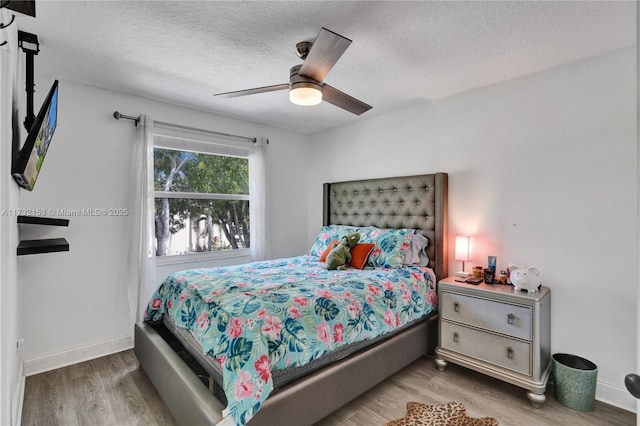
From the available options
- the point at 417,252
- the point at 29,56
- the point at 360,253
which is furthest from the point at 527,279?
the point at 29,56

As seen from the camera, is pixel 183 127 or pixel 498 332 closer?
pixel 498 332

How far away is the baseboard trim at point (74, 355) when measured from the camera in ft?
7.93

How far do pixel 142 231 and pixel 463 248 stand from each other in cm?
296

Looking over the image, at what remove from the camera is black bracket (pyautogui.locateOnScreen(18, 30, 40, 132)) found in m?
1.92

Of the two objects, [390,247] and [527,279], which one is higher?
[390,247]

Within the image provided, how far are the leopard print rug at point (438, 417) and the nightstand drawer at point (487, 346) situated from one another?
415 mm

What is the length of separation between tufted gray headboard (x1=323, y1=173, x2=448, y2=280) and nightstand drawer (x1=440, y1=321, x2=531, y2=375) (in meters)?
0.55

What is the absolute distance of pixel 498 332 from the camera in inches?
85.6

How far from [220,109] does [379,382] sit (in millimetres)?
3036

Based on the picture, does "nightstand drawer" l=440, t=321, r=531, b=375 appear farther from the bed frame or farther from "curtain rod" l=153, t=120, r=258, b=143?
"curtain rod" l=153, t=120, r=258, b=143

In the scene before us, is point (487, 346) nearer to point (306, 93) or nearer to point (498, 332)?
point (498, 332)

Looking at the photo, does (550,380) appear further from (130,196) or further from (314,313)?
(130,196)

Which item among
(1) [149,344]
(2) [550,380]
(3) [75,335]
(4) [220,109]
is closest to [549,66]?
(2) [550,380]

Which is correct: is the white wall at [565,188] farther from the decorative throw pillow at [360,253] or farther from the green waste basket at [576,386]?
the decorative throw pillow at [360,253]
